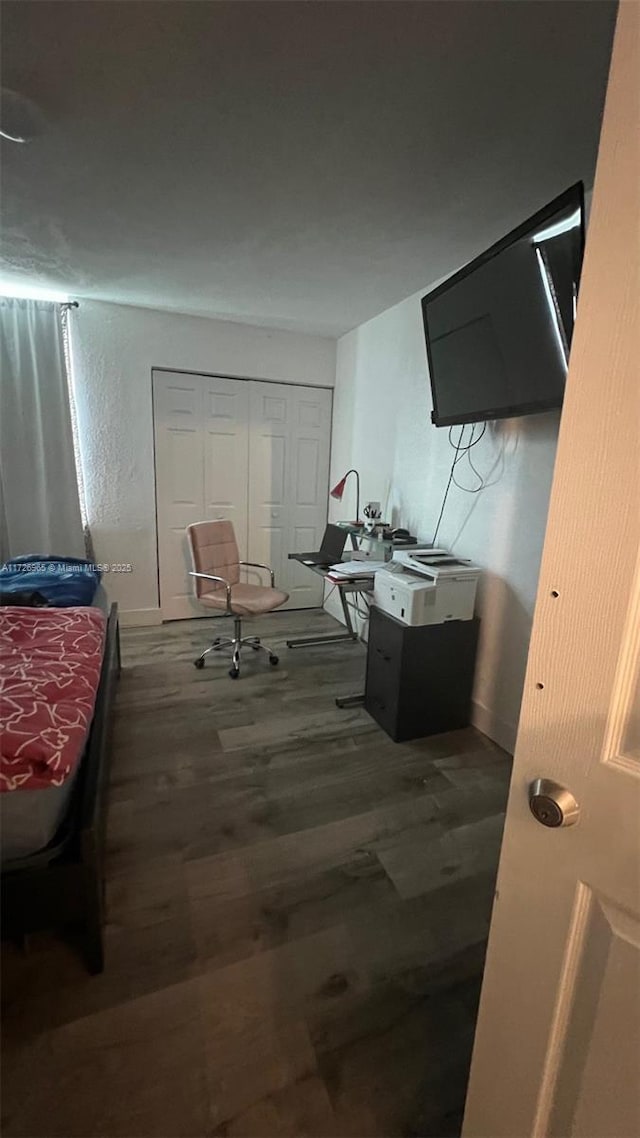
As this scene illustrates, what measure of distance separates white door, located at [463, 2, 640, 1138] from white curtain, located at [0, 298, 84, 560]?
3559mm

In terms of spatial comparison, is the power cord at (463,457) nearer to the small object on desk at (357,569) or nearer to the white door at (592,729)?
the small object on desk at (357,569)

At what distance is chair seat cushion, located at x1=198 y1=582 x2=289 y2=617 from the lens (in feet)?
10.0

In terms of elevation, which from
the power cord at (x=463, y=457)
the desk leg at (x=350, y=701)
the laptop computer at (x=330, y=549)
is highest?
the power cord at (x=463, y=457)

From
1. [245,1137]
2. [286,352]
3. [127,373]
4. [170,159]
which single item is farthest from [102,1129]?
[286,352]

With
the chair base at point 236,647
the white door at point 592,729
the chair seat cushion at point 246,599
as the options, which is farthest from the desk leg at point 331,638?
the white door at point 592,729

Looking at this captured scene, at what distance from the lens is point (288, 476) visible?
4.14m

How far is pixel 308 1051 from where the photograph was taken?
3.70ft

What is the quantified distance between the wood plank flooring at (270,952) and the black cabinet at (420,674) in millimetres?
131

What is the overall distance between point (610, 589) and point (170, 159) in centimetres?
206

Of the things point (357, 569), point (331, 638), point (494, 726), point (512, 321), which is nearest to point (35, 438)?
point (357, 569)

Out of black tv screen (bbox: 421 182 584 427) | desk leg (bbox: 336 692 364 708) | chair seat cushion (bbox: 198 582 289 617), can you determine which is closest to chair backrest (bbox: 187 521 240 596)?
chair seat cushion (bbox: 198 582 289 617)

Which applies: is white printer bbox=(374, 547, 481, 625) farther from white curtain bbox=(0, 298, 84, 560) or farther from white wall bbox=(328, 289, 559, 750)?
white curtain bbox=(0, 298, 84, 560)

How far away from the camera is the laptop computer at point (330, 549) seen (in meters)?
3.41

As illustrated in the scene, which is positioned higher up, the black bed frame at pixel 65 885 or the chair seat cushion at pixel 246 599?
the chair seat cushion at pixel 246 599
